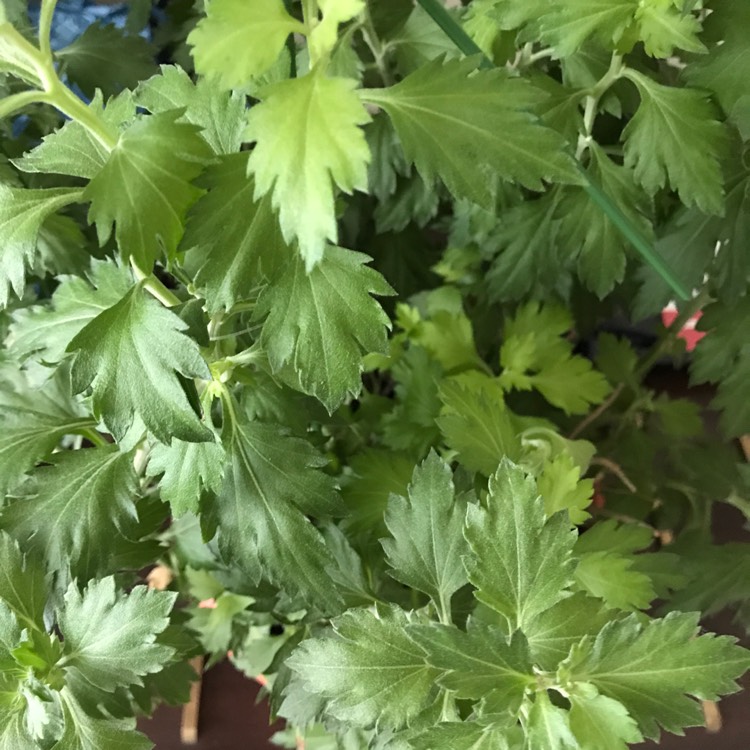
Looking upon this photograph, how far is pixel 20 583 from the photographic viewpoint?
1.84 ft

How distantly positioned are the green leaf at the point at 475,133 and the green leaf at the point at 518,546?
0.19 meters

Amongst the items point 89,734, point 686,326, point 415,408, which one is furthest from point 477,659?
point 686,326

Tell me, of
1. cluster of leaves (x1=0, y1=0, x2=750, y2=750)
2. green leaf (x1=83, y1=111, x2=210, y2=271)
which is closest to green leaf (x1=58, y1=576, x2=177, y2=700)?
cluster of leaves (x1=0, y1=0, x2=750, y2=750)

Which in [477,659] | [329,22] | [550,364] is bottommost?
[550,364]

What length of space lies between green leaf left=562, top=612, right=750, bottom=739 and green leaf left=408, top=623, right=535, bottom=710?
0.04m

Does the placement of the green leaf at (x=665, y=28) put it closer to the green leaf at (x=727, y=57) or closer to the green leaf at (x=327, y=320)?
the green leaf at (x=727, y=57)

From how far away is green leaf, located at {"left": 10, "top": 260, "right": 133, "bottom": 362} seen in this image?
0.59 meters

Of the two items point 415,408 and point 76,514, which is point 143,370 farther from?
point 415,408

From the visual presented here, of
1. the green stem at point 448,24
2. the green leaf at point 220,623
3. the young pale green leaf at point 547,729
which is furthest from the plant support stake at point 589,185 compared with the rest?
the green leaf at point 220,623

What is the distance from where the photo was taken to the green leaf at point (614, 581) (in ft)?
2.06

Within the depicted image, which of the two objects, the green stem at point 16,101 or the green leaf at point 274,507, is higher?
the green stem at point 16,101

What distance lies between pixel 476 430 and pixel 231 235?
1.01 feet

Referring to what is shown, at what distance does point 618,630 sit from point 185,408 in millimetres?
302

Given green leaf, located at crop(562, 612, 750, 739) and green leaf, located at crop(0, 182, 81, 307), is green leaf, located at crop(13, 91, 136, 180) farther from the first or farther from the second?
green leaf, located at crop(562, 612, 750, 739)
